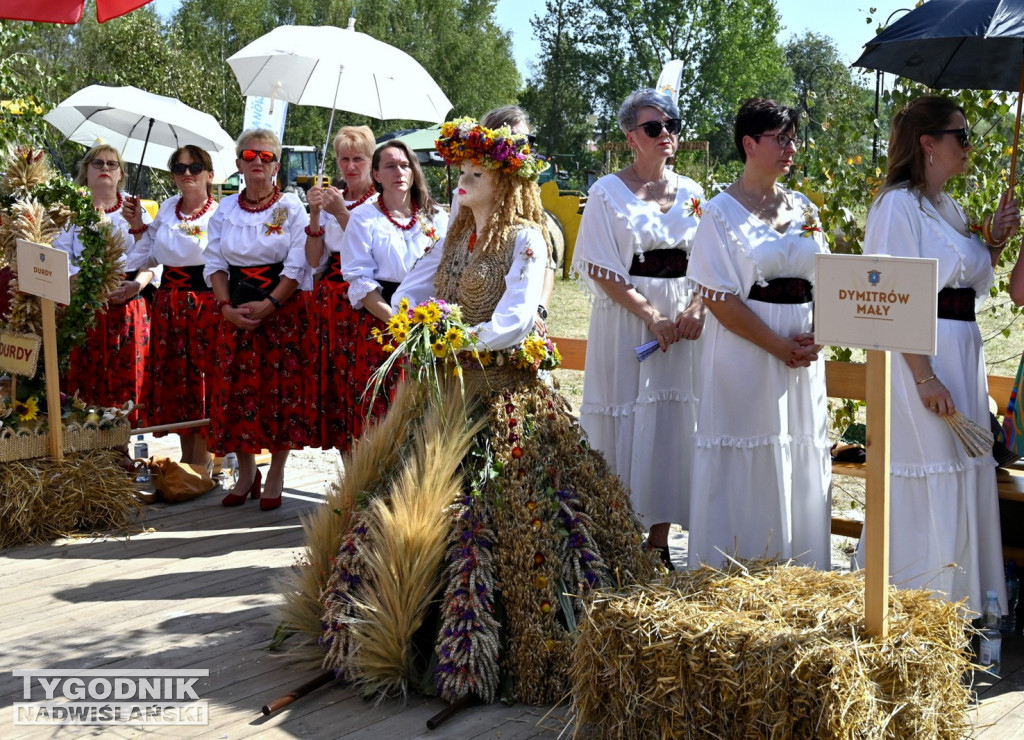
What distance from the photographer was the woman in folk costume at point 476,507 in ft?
11.5

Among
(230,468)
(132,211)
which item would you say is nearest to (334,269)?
(230,468)

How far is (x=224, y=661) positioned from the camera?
393cm

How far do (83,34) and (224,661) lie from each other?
3981 centimetres

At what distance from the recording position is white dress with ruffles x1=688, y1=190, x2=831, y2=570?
393cm

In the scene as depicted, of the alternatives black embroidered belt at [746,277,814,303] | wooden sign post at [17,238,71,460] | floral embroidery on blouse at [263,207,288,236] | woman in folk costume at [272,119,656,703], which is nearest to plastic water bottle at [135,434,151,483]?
wooden sign post at [17,238,71,460]

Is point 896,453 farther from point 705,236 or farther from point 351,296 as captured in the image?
point 351,296

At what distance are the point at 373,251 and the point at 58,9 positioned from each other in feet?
7.55

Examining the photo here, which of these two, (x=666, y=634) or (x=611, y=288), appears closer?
(x=666, y=634)

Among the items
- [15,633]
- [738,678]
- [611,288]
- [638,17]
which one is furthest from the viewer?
[638,17]

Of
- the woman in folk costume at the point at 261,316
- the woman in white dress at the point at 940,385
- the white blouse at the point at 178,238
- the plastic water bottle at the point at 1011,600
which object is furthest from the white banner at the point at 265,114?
the plastic water bottle at the point at 1011,600

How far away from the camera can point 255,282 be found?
5.91 m

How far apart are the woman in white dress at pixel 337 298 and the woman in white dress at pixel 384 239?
5.0 inches

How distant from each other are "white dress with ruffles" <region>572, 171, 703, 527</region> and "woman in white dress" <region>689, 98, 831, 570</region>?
0.59 m

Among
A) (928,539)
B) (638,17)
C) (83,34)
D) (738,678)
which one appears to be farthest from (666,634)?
(638,17)
